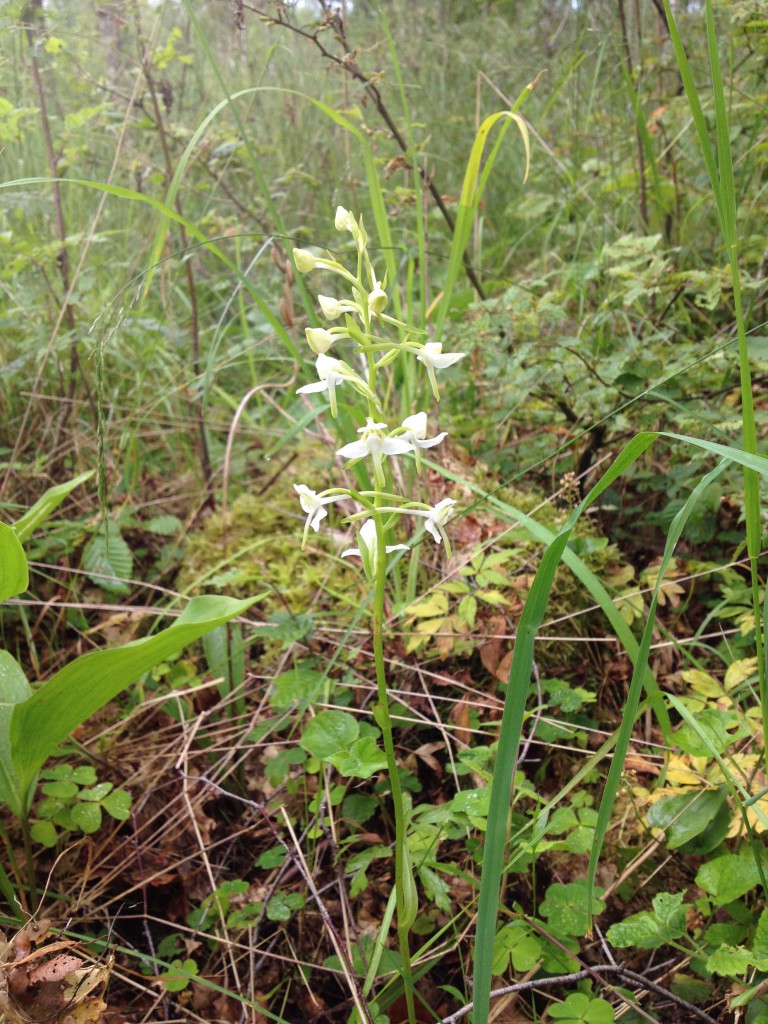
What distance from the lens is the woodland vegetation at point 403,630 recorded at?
108 centimetres

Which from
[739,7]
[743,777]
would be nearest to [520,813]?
[743,777]

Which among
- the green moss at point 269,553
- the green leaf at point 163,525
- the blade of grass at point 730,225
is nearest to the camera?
the blade of grass at point 730,225

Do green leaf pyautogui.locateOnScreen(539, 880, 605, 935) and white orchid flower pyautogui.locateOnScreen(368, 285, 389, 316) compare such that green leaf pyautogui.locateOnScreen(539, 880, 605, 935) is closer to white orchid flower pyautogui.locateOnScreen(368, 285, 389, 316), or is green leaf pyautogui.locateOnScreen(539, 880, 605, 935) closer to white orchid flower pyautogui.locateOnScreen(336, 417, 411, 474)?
white orchid flower pyautogui.locateOnScreen(336, 417, 411, 474)

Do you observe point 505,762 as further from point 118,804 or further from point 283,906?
point 118,804

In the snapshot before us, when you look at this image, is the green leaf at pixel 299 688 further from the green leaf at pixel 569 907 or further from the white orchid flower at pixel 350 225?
the white orchid flower at pixel 350 225

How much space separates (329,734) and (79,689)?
0.42 metres

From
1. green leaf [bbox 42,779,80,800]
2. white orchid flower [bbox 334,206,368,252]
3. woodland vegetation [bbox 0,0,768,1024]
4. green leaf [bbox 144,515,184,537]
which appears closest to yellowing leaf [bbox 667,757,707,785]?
woodland vegetation [bbox 0,0,768,1024]

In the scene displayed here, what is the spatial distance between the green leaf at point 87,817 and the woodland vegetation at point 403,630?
0.02 metres

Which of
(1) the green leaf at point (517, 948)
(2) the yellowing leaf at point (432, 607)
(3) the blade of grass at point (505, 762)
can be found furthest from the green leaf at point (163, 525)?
(3) the blade of grass at point (505, 762)

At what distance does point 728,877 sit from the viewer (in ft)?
3.63

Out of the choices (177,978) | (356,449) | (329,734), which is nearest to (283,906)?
(177,978)

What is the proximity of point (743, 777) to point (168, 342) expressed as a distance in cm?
238

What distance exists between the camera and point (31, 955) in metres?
0.99

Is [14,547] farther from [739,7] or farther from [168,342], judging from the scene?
[739,7]
